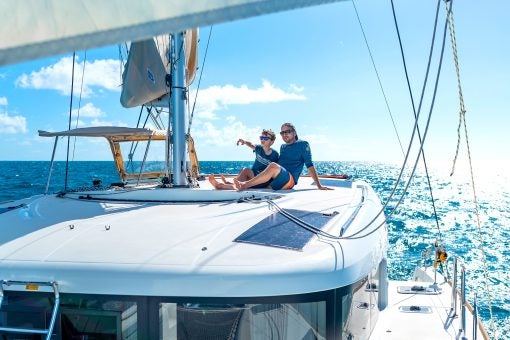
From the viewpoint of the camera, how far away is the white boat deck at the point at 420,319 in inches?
181

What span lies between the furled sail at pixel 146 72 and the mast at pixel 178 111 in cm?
49

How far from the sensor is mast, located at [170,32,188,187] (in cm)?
600

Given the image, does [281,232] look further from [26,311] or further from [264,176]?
[264,176]

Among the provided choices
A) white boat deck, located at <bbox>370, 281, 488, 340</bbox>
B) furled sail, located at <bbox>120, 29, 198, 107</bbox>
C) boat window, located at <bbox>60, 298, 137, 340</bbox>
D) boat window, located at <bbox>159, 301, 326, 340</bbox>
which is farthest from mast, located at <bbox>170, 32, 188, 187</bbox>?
boat window, located at <bbox>159, 301, 326, 340</bbox>

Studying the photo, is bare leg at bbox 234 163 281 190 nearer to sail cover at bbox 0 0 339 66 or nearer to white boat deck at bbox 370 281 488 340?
white boat deck at bbox 370 281 488 340

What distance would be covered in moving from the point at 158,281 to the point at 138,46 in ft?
17.0

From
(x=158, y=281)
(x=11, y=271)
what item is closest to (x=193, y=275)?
(x=158, y=281)

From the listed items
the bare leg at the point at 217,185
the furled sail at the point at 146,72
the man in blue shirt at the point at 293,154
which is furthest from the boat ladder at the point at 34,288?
the furled sail at the point at 146,72

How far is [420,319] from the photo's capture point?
5137 millimetres

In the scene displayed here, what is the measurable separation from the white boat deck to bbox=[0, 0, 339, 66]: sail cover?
4206mm

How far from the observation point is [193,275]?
2.72 m

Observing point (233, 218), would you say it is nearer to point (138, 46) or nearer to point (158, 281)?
point (158, 281)

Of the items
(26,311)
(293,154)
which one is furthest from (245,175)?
(26,311)

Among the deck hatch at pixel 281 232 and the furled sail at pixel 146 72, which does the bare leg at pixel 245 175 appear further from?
the deck hatch at pixel 281 232
